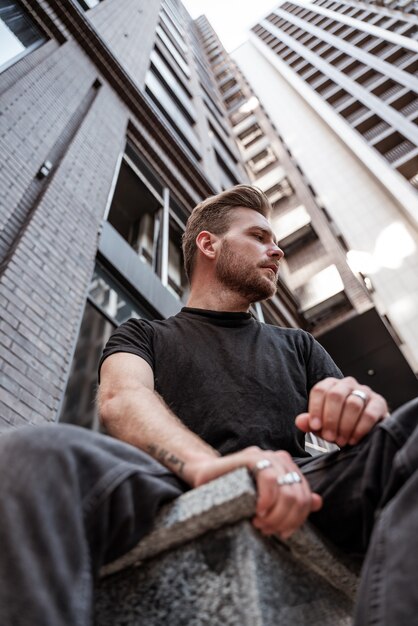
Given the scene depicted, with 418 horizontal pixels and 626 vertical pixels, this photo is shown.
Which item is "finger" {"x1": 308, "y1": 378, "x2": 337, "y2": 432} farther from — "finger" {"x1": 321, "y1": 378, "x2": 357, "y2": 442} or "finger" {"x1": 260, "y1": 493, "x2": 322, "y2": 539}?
"finger" {"x1": 260, "y1": 493, "x2": 322, "y2": 539}

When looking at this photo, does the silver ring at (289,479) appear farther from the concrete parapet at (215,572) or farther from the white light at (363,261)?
the white light at (363,261)

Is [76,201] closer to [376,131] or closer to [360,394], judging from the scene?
[360,394]

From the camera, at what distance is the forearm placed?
119 cm

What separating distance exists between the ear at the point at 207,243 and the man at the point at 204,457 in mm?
311

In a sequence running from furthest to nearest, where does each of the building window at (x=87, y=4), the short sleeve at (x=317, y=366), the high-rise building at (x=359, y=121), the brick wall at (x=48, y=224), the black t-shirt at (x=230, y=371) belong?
the high-rise building at (x=359, y=121) < the building window at (x=87, y=4) < the brick wall at (x=48, y=224) < the short sleeve at (x=317, y=366) < the black t-shirt at (x=230, y=371)

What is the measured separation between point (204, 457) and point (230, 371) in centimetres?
63

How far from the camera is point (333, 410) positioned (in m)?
1.23

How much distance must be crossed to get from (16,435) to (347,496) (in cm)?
88

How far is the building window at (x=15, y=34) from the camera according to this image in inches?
223

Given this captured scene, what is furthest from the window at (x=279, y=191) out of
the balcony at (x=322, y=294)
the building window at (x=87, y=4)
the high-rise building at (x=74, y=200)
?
the building window at (x=87, y=4)

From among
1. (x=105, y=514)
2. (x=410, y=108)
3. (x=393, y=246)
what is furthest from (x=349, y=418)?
(x=410, y=108)

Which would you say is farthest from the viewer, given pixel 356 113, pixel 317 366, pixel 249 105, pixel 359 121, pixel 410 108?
pixel 249 105

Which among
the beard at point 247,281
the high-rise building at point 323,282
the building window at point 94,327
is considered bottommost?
the high-rise building at point 323,282

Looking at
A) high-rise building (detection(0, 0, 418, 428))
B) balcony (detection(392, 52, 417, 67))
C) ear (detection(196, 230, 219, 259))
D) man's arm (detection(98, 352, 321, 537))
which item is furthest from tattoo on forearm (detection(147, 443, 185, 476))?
balcony (detection(392, 52, 417, 67))
